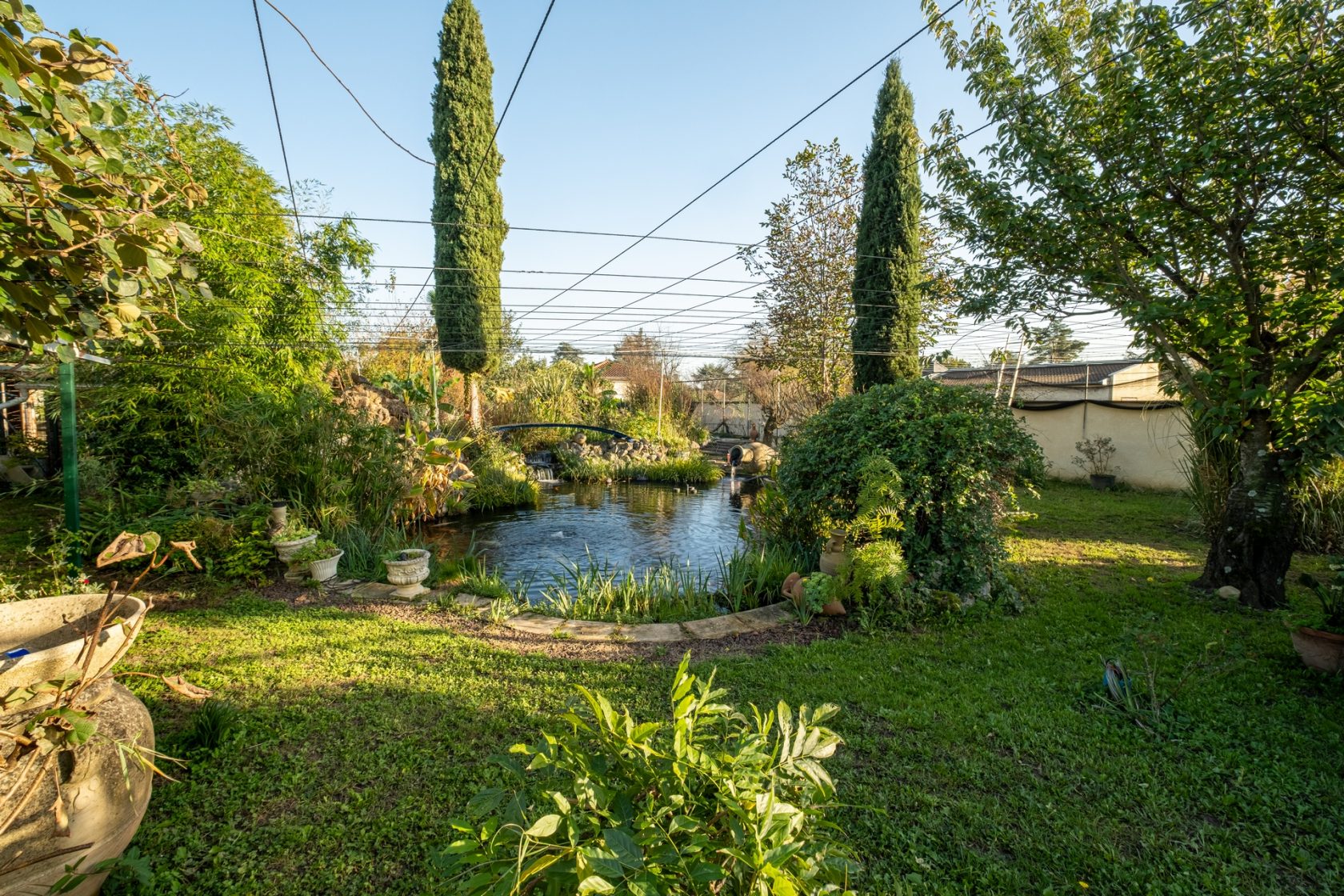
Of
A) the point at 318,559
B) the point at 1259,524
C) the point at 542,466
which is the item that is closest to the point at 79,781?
the point at 318,559

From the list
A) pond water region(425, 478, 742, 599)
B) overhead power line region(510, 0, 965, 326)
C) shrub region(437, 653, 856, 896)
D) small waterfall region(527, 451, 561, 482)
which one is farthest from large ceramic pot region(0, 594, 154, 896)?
small waterfall region(527, 451, 561, 482)

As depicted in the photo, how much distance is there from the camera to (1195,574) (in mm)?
4770

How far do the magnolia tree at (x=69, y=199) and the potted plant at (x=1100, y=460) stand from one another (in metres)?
12.1

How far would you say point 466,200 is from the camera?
38.4 feet

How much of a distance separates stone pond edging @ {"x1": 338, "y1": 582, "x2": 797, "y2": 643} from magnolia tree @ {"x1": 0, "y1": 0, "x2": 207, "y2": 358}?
Answer: 2946mm

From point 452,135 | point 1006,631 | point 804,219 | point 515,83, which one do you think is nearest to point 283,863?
point 1006,631

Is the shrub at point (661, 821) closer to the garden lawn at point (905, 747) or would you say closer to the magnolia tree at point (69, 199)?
the garden lawn at point (905, 747)

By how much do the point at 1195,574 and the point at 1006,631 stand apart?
2.56 metres

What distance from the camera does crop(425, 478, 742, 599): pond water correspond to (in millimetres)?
6164

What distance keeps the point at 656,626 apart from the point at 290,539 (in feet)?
10.6

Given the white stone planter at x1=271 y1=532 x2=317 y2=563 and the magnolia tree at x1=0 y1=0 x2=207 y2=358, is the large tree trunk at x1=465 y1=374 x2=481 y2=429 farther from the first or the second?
the magnolia tree at x1=0 y1=0 x2=207 y2=358

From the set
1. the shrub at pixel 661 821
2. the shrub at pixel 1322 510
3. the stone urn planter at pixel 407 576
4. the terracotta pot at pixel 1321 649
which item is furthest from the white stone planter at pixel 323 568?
the shrub at pixel 1322 510

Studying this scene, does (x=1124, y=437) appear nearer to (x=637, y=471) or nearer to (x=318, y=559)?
(x=637, y=471)

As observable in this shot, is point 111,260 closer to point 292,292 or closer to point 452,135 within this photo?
point 292,292
